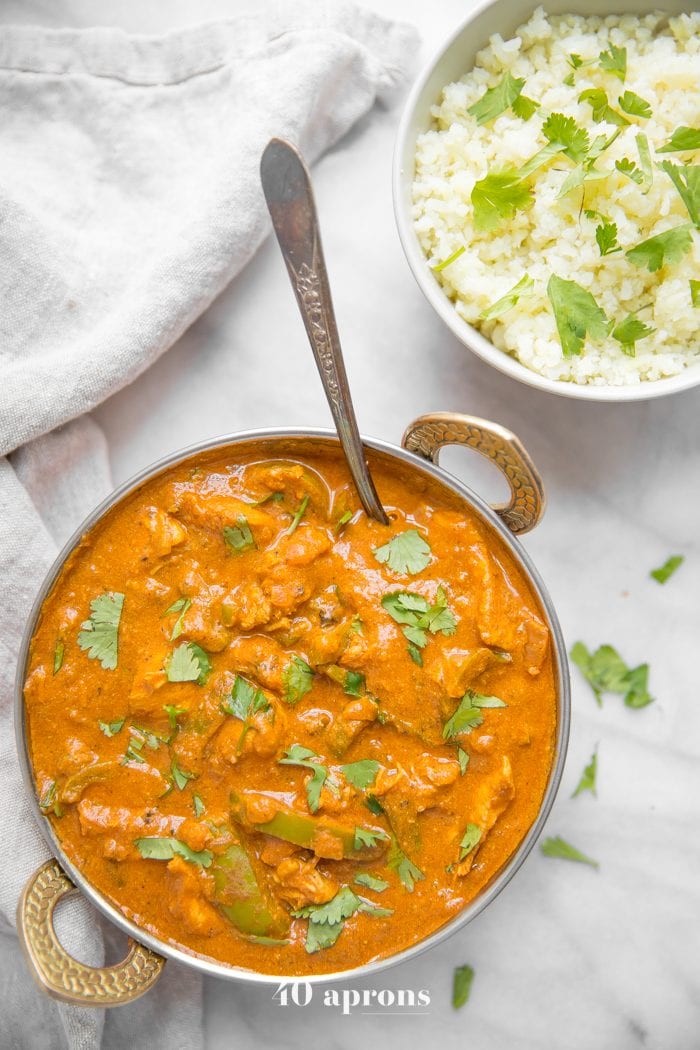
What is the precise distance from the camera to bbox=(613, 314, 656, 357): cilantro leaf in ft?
8.77

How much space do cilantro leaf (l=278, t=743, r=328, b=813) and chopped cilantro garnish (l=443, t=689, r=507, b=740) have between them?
0.37m

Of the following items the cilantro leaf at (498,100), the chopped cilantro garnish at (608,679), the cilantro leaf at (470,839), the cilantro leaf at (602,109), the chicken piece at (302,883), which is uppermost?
the cilantro leaf at (498,100)

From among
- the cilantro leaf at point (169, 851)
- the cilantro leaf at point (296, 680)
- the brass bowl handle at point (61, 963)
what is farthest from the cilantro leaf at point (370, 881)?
the brass bowl handle at point (61, 963)

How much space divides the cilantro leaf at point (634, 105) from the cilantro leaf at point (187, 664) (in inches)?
79.0

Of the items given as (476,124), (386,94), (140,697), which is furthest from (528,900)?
(386,94)

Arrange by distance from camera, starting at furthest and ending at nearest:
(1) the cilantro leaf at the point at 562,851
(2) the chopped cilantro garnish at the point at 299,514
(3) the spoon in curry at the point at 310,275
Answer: (1) the cilantro leaf at the point at 562,851 < (2) the chopped cilantro garnish at the point at 299,514 < (3) the spoon in curry at the point at 310,275

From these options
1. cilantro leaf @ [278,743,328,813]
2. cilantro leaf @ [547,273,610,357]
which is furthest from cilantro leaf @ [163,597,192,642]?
cilantro leaf @ [547,273,610,357]

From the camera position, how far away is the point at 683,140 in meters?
2.58

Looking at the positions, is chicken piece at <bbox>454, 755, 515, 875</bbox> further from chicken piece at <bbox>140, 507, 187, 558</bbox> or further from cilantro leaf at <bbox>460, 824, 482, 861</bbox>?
chicken piece at <bbox>140, 507, 187, 558</bbox>

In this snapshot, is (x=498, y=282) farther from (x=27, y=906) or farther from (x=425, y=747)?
(x=27, y=906)

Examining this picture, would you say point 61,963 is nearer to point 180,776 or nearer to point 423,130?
point 180,776

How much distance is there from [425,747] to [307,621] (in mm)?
490

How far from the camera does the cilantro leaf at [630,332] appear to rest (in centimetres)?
267

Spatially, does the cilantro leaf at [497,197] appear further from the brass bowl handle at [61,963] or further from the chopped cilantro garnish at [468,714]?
the brass bowl handle at [61,963]
